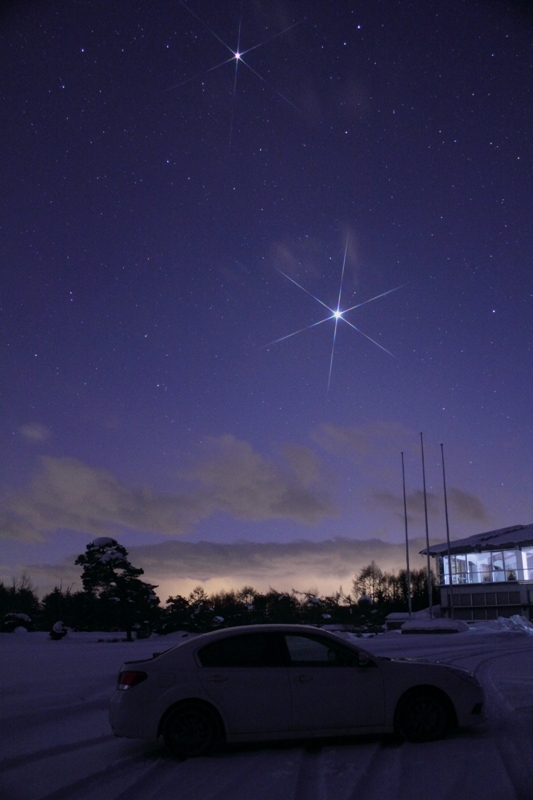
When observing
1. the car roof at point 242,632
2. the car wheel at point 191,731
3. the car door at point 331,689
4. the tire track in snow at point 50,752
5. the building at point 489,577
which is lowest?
the tire track in snow at point 50,752

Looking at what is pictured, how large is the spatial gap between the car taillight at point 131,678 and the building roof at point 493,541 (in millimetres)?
45416

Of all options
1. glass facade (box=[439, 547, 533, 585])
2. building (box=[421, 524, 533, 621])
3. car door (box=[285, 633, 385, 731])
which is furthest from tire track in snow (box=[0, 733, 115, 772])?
glass facade (box=[439, 547, 533, 585])

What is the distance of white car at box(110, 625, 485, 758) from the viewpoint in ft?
23.2

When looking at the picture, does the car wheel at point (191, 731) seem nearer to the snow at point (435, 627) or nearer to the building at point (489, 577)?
the snow at point (435, 627)

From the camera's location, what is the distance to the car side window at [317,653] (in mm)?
7527

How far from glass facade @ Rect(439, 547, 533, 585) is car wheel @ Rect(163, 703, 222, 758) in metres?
47.0

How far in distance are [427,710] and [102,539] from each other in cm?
3068

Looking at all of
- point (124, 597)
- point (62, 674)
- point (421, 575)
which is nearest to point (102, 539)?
point (124, 597)

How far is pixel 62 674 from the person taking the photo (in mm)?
14156

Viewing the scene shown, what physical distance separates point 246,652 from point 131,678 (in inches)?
50.0

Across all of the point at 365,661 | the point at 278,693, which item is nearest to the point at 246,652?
the point at 278,693

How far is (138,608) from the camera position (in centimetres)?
3559

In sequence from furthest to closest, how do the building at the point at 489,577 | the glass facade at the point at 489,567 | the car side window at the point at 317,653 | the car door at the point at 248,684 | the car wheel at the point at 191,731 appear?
the glass facade at the point at 489,567
the building at the point at 489,577
the car side window at the point at 317,653
the car door at the point at 248,684
the car wheel at the point at 191,731

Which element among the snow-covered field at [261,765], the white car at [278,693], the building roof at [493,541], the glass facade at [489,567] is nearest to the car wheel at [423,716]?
the white car at [278,693]
